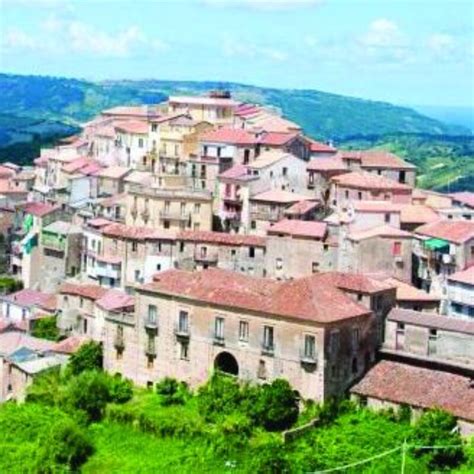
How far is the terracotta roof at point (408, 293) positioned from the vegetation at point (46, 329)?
18.3 meters

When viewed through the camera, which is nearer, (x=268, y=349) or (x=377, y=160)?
(x=268, y=349)

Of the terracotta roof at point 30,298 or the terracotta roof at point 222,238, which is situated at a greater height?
the terracotta roof at point 222,238

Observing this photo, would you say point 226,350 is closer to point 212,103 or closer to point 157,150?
point 157,150

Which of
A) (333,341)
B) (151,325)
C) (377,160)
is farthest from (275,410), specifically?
(377,160)

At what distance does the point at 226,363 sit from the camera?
44.2m

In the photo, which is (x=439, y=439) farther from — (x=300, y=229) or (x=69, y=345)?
(x=69, y=345)

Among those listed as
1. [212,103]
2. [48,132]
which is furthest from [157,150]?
[48,132]

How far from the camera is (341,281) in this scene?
4456cm

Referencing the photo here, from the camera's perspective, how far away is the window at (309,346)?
41106 mm

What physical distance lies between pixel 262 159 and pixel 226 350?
2171cm

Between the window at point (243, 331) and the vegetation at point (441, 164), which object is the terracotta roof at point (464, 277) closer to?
the window at point (243, 331)

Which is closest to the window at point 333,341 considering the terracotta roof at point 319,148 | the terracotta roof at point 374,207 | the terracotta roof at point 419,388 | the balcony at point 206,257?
the terracotta roof at point 419,388

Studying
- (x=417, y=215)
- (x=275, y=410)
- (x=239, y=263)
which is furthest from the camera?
(x=417, y=215)

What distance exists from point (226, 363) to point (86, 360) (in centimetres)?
751
